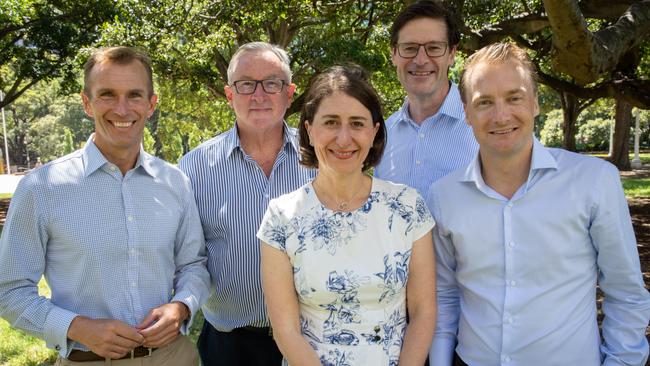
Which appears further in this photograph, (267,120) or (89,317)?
(267,120)

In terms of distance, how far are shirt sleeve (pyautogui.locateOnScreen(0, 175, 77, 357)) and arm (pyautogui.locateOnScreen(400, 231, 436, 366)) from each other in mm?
1617

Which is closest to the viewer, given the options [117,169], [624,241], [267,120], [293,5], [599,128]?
[624,241]

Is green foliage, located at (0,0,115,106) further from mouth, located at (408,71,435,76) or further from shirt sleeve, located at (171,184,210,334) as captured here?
mouth, located at (408,71,435,76)

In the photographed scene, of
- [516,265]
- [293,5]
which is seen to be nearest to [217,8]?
[293,5]

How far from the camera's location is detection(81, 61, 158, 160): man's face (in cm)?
289

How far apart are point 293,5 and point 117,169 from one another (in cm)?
737

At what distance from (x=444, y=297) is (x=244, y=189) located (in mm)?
1346

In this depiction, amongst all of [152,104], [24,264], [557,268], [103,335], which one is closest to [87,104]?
[152,104]

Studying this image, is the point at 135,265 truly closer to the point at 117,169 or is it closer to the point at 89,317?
the point at 89,317

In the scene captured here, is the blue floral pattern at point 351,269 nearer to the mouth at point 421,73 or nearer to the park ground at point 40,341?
the mouth at point 421,73

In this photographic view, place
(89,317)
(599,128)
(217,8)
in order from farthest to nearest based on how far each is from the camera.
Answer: (599,128), (217,8), (89,317)

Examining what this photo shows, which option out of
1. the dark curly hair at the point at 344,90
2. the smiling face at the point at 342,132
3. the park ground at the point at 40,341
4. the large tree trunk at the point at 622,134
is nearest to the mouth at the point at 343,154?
the smiling face at the point at 342,132

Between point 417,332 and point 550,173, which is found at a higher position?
point 550,173

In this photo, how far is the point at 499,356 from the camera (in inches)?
101
